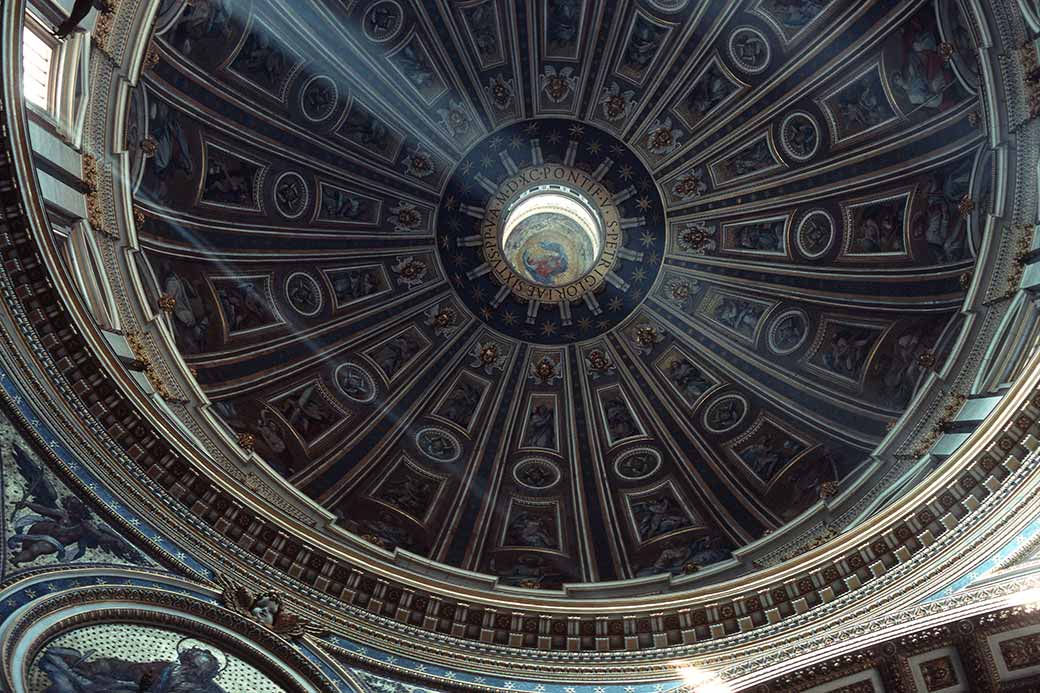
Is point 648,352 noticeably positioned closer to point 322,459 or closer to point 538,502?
point 538,502

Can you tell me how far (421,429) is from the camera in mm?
22469

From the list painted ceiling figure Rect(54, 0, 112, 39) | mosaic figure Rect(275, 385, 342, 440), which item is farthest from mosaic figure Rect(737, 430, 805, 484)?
painted ceiling figure Rect(54, 0, 112, 39)

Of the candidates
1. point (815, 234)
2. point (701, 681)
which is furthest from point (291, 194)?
point (701, 681)

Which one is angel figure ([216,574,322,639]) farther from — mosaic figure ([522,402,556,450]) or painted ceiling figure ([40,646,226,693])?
mosaic figure ([522,402,556,450])

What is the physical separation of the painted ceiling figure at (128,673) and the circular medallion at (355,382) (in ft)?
34.4

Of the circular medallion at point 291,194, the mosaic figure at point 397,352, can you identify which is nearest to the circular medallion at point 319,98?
the circular medallion at point 291,194

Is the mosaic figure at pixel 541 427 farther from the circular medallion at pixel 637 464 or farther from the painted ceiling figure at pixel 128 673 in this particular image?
the painted ceiling figure at pixel 128 673

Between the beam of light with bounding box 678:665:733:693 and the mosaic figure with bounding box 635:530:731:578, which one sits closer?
the beam of light with bounding box 678:665:733:693

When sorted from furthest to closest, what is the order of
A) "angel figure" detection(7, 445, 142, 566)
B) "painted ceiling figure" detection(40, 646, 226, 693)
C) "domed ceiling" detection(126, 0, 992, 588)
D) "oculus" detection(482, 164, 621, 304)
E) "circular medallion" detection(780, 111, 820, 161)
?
"oculus" detection(482, 164, 621, 304), "circular medallion" detection(780, 111, 820, 161), "domed ceiling" detection(126, 0, 992, 588), "angel figure" detection(7, 445, 142, 566), "painted ceiling figure" detection(40, 646, 226, 693)

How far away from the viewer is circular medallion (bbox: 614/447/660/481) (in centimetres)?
2194

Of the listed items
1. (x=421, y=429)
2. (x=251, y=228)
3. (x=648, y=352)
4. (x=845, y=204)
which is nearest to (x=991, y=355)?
(x=845, y=204)

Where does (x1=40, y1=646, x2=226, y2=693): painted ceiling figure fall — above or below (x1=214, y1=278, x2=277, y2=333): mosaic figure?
below

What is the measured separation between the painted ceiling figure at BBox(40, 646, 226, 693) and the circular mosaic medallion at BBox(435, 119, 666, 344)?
14.1 m

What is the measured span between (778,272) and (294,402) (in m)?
12.1
